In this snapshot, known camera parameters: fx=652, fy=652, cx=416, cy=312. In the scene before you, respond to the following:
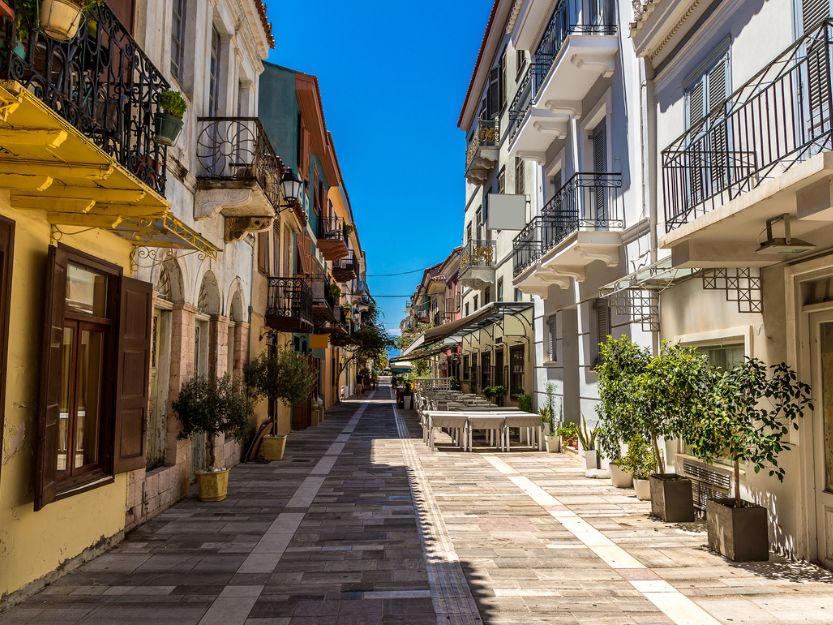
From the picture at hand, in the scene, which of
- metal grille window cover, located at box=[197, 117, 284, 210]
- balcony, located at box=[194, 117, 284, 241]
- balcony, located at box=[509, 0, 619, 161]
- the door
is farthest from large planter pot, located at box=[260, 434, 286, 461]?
the door

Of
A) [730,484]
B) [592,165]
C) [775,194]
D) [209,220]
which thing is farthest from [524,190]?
[775,194]

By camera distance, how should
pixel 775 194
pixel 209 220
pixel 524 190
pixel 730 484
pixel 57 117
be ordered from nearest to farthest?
pixel 57 117
pixel 775 194
pixel 730 484
pixel 209 220
pixel 524 190

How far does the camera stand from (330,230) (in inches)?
1048

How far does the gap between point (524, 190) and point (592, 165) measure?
18.4 feet

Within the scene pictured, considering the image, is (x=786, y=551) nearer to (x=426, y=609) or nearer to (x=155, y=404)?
(x=426, y=609)

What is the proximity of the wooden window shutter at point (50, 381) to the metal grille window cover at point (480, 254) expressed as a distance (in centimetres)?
1769

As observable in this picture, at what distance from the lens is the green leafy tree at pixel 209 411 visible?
8.64 metres

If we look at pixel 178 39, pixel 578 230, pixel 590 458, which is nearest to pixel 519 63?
pixel 578 230

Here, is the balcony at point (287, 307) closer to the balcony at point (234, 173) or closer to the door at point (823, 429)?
the balcony at point (234, 173)

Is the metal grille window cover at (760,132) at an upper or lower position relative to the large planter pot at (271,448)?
upper

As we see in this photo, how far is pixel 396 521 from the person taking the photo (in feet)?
25.7

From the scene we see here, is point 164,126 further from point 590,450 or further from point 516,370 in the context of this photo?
point 516,370

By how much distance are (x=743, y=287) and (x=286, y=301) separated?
11.5 m

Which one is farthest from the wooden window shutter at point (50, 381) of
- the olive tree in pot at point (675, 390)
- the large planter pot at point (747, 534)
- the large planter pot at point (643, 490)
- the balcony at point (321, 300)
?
the balcony at point (321, 300)
